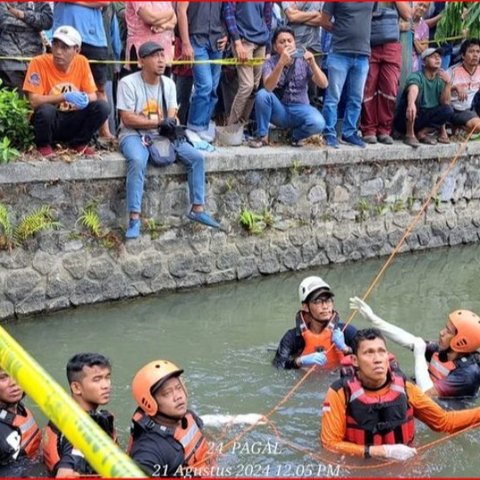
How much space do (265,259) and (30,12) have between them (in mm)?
3615

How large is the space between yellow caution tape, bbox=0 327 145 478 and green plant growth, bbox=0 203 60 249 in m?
5.28

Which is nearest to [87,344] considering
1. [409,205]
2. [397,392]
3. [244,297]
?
[244,297]

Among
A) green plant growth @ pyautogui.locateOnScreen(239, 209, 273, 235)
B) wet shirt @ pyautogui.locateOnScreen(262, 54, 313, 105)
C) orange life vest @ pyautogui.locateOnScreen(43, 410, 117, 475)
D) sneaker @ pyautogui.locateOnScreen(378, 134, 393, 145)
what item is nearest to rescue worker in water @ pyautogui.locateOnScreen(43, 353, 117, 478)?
orange life vest @ pyautogui.locateOnScreen(43, 410, 117, 475)

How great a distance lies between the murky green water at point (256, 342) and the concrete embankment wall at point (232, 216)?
0.74 feet

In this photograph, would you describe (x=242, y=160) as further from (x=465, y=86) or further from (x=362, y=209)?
(x=465, y=86)

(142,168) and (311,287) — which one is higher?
(142,168)

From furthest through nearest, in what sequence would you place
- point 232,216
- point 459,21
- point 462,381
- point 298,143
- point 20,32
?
point 459,21, point 298,143, point 232,216, point 20,32, point 462,381

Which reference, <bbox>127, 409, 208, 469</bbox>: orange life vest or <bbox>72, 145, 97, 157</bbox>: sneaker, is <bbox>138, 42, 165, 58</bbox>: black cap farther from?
<bbox>127, 409, 208, 469</bbox>: orange life vest

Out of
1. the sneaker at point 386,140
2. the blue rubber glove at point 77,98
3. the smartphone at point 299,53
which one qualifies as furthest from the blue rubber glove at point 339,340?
the sneaker at point 386,140

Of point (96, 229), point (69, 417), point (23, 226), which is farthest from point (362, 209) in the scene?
point (69, 417)

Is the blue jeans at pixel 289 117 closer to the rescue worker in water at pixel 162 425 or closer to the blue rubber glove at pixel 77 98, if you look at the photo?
the blue rubber glove at pixel 77 98

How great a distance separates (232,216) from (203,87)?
1436 mm

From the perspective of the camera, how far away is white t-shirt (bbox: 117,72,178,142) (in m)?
8.21

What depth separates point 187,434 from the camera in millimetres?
4898
